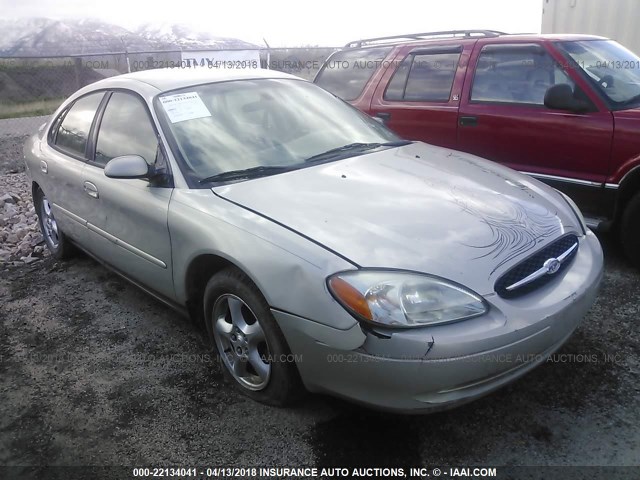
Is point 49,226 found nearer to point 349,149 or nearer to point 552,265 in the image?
point 349,149

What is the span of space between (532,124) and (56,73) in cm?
2215

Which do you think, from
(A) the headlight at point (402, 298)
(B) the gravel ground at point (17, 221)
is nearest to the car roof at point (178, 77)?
(A) the headlight at point (402, 298)

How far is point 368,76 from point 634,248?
2.84 m

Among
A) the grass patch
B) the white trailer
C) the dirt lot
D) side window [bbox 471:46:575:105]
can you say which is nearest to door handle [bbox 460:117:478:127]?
side window [bbox 471:46:575:105]

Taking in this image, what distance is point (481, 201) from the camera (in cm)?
264

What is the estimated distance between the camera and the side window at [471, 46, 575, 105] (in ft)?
13.8

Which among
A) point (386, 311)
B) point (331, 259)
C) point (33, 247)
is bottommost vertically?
point (33, 247)

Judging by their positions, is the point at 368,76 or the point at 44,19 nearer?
the point at 368,76

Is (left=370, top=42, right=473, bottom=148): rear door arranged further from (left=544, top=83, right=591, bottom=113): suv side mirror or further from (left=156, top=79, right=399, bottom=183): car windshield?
(left=156, top=79, right=399, bottom=183): car windshield

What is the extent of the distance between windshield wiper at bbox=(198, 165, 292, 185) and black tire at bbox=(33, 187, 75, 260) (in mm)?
2146

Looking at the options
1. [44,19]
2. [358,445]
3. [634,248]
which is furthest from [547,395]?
[44,19]

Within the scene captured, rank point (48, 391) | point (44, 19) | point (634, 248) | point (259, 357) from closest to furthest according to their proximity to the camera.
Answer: point (259, 357) → point (48, 391) → point (634, 248) → point (44, 19)

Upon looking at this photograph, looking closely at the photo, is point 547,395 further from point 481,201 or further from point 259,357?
point 259,357

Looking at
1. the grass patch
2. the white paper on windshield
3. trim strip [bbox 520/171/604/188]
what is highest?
the white paper on windshield
